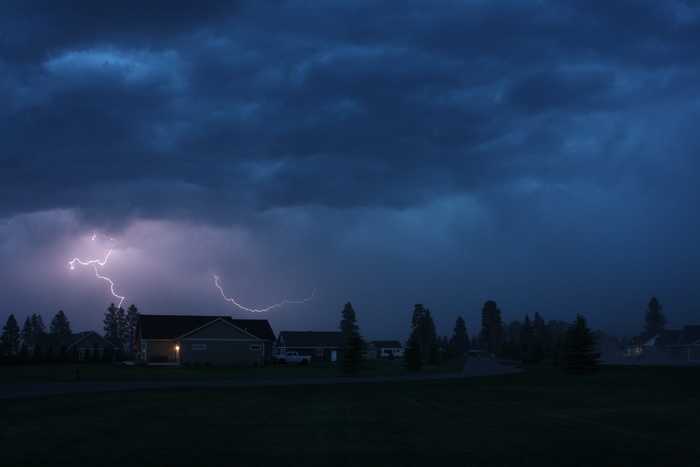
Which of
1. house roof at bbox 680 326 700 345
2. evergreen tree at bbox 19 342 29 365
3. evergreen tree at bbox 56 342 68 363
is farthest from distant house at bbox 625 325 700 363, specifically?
evergreen tree at bbox 19 342 29 365

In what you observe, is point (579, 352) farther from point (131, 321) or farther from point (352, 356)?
point (131, 321)

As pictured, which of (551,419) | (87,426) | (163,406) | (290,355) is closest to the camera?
(87,426)

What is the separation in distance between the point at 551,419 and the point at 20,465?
1335cm

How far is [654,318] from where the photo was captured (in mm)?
171000

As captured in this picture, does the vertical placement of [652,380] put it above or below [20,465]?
below

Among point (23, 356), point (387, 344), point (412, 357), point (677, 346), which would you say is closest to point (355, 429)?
point (412, 357)

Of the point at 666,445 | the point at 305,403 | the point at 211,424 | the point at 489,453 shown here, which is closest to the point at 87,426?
the point at 211,424

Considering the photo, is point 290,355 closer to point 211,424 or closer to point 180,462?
point 211,424

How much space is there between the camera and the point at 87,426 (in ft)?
51.0

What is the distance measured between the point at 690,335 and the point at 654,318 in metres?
93.8

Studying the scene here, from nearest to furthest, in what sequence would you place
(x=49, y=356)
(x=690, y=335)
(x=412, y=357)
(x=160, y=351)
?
(x=412, y=357) < (x=160, y=351) < (x=49, y=356) < (x=690, y=335)

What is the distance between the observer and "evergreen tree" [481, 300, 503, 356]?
168 m

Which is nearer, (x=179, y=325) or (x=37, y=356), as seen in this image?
(x=179, y=325)

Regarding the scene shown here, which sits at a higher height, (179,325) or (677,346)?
(179,325)
